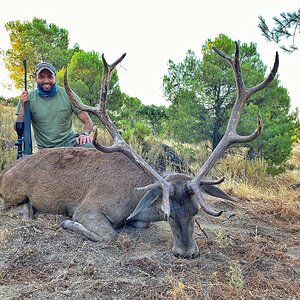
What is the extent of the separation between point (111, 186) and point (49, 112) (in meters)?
2.21

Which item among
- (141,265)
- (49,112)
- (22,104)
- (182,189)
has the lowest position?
(141,265)

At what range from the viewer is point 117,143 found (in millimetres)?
4449

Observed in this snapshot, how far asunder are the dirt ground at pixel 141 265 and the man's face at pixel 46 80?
2301 millimetres

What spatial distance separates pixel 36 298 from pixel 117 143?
1952 millimetres

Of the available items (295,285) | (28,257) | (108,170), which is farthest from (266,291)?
(108,170)

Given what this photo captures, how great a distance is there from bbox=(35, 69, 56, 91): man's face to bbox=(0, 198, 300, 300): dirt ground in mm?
2301

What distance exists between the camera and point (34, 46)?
21.4 metres

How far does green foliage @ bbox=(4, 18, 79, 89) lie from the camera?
69.2ft

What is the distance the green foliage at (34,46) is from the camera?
69.2 feet

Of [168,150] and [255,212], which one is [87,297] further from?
[168,150]

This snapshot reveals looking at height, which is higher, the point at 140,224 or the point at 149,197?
the point at 149,197

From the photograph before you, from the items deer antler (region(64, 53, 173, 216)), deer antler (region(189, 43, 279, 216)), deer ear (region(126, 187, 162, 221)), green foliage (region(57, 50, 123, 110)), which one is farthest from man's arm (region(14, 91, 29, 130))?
green foliage (region(57, 50, 123, 110))

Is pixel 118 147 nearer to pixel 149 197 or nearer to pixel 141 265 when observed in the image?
pixel 149 197

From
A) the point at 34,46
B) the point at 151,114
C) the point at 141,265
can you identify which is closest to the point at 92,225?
the point at 141,265
